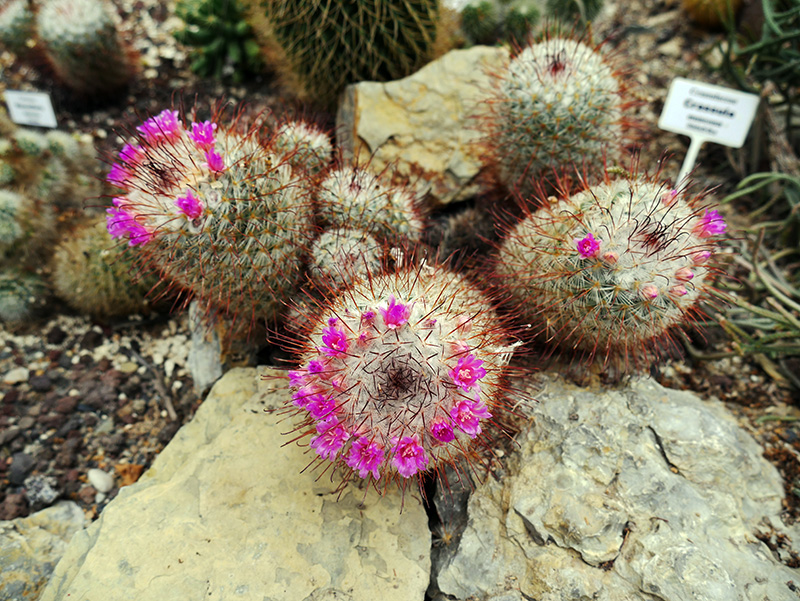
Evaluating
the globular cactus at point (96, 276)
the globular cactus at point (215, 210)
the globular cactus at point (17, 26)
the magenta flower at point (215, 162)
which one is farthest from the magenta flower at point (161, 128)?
the globular cactus at point (17, 26)

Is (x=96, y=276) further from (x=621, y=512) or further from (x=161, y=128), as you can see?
(x=621, y=512)

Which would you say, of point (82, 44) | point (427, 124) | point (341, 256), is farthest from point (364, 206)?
point (82, 44)

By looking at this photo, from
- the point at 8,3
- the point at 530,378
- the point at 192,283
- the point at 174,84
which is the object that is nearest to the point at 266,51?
the point at 174,84

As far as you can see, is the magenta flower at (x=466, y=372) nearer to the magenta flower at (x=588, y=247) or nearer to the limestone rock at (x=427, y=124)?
the magenta flower at (x=588, y=247)

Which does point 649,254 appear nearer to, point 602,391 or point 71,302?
point 602,391

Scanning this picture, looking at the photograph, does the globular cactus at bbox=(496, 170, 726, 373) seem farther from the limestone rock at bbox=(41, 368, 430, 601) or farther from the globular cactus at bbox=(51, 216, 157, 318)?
the globular cactus at bbox=(51, 216, 157, 318)

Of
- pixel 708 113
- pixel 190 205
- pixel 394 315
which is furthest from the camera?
pixel 708 113
